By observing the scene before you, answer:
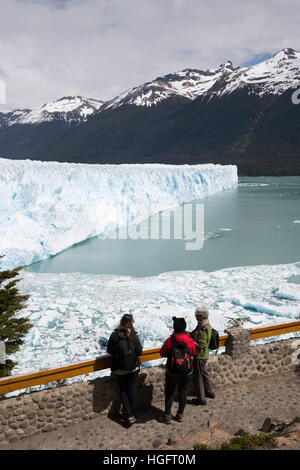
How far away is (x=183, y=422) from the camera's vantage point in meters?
3.38

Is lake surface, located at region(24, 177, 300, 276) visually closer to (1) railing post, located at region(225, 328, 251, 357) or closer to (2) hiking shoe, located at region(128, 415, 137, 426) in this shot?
(1) railing post, located at region(225, 328, 251, 357)

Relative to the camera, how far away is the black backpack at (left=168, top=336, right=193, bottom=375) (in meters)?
3.17

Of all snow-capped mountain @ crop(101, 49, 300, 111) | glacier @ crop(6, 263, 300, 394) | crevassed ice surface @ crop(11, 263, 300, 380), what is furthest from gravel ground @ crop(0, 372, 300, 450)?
snow-capped mountain @ crop(101, 49, 300, 111)

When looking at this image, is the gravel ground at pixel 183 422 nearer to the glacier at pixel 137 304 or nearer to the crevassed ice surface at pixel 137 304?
the glacier at pixel 137 304

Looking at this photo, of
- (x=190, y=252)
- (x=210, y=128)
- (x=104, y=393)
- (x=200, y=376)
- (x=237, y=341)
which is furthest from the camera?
(x=210, y=128)

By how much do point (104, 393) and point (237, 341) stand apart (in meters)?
1.51

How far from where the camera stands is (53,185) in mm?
16172

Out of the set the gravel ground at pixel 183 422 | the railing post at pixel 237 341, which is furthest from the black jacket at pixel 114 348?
the railing post at pixel 237 341

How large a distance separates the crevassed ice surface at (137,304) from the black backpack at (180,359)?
3.16 meters

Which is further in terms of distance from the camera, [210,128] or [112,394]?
[210,128]

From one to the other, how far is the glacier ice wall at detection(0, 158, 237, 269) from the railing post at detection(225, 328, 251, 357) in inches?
361

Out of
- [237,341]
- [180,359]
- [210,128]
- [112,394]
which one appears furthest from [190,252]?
[210,128]

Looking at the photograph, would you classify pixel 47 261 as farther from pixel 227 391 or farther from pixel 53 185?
pixel 227 391

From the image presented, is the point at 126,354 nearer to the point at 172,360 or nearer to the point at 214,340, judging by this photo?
the point at 172,360
